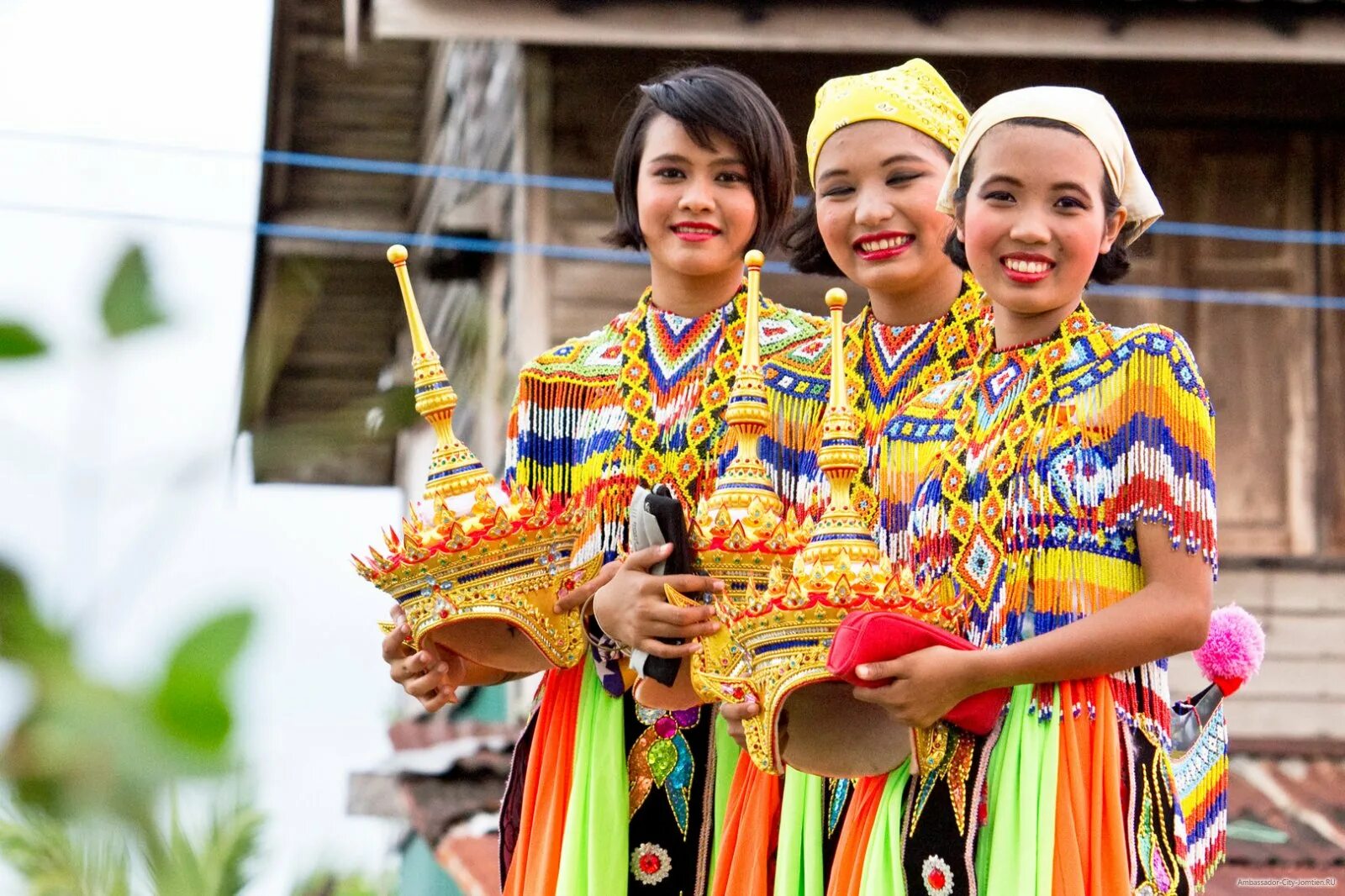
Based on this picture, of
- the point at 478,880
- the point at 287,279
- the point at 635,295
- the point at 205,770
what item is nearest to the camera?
the point at 205,770

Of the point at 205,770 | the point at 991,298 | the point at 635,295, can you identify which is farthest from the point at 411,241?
the point at 205,770

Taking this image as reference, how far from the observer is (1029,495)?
2814 millimetres

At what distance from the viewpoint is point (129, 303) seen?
8.13 ft

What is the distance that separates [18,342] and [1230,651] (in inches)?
70.3

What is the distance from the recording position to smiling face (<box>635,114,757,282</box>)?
3.37m

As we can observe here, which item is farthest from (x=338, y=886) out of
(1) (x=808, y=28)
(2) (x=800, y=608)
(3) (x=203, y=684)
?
(1) (x=808, y=28)

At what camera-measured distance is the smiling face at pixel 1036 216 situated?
111 inches

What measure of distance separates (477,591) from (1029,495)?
0.85 meters

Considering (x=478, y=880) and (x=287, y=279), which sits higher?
(x=287, y=279)

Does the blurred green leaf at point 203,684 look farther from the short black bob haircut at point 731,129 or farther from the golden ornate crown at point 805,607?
the short black bob haircut at point 731,129

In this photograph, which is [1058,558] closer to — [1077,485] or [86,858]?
[1077,485]

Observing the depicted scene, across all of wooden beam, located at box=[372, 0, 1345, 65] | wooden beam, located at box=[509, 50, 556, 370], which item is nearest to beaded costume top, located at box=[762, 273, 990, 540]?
wooden beam, located at box=[372, 0, 1345, 65]

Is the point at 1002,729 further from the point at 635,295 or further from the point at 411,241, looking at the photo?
the point at 411,241

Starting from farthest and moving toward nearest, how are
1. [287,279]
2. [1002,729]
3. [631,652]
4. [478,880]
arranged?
[478,880], [287,279], [631,652], [1002,729]
